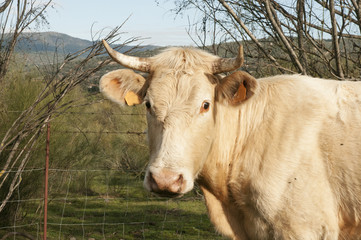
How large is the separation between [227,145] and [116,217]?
255 inches

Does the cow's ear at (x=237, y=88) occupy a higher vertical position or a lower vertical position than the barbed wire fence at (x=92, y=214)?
higher

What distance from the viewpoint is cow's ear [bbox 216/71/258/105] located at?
3.97m

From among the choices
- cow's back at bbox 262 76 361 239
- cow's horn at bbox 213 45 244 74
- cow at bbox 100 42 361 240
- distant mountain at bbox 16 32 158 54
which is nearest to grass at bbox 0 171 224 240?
distant mountain at bbox 16 32 158 54

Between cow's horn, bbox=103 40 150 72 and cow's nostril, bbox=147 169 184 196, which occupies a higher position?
cow's horn, bbox=103 40 150 72

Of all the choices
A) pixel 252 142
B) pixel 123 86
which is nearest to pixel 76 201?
pixel 123 86

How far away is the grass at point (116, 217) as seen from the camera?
338 inches

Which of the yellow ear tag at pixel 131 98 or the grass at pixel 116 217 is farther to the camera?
the grass at pixel 116 217

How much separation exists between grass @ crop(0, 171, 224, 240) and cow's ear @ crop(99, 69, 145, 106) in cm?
322

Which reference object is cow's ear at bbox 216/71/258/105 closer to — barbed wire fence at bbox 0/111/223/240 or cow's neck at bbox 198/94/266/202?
cow's neck at bbox 198/94/266/202

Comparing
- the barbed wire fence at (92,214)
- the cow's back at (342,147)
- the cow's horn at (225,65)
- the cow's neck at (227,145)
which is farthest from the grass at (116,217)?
the cow's back at (342,147)

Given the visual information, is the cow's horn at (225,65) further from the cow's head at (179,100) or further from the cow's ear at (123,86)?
the cow's ear at (123,86)

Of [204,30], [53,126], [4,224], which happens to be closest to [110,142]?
[53,126]

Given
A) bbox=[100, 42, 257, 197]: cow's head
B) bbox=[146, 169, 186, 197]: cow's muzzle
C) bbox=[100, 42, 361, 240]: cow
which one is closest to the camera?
bbox=[146, 169, 186, 197]: cow's muzzle

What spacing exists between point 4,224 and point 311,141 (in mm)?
6431
